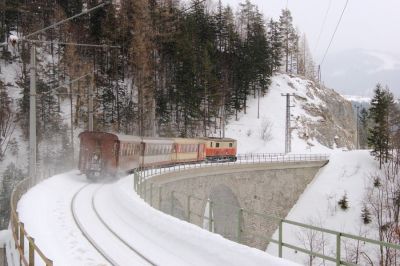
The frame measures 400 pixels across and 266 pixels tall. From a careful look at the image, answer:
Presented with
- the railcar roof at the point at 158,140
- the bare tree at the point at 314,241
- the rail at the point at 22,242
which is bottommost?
the bare tree at the point at 314,241

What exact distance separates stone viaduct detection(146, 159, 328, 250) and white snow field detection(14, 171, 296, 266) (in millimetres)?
12729

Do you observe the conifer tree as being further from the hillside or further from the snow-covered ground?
the snow-covered ground

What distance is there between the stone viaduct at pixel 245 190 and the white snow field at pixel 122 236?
501 inches

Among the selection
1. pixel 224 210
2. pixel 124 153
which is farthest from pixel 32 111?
pixel 224 210

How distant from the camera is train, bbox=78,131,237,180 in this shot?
29750 mm

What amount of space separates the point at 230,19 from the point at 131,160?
62.4m

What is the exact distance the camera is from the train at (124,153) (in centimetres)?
2975

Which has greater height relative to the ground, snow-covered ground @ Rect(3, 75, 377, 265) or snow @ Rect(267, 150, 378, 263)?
snow-covered ground @ Rect(3, 75, 377, 265)

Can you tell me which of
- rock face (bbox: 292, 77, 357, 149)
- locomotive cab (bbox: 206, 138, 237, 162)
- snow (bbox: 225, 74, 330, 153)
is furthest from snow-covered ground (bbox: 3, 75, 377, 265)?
rock face (bbox: 292, 77, 357, 149)

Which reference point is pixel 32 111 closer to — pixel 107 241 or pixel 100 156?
pixel 107 241

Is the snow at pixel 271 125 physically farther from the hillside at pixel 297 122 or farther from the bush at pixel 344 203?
the bush at pixel 344 203

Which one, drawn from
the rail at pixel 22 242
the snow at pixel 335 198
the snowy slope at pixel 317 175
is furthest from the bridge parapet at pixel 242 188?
the rail at pixel 22 242

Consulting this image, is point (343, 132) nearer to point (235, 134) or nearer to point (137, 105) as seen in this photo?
point (235, 134)

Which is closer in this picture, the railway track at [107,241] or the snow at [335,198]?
the railway track at [107,241]
